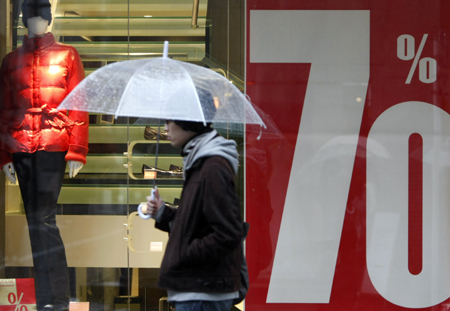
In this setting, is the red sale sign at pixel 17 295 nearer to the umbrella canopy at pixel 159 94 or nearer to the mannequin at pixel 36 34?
the mannequin at pixel 36 34

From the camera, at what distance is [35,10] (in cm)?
362

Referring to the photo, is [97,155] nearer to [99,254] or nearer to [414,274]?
[99,254]

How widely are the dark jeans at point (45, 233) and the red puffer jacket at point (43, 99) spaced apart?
21 centimetres

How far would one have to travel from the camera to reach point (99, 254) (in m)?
3.79

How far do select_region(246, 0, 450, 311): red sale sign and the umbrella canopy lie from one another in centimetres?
142

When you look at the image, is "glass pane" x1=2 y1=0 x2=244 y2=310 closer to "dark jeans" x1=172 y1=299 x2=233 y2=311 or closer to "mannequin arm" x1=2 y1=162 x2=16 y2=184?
"mannequin arm" x1=2 y1=162 x2=16 y2=184

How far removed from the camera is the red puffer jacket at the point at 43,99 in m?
3.52

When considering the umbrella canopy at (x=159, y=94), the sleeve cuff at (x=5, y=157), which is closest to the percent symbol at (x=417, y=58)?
the umbrella canopy at (x=159, y=94)

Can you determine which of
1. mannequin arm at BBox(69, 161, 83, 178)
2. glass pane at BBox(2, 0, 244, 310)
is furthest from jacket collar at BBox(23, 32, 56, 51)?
mannequin arm at BBox(69, 161, 83, 178)

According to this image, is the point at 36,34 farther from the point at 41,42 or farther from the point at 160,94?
the point at 160,94

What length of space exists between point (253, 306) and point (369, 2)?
2.34 metres

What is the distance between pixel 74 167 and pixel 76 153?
116 mm

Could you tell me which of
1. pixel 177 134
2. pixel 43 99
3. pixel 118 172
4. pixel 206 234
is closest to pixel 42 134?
pixel 43 99

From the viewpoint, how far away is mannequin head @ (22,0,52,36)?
3.60 meters
